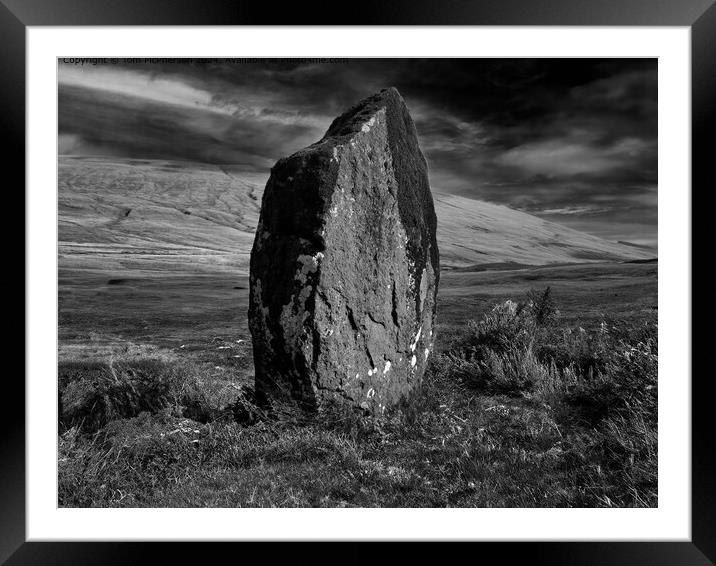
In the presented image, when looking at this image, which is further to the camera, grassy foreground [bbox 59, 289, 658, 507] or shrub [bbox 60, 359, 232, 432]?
shrub [bbox 60, 359, 232, 432]

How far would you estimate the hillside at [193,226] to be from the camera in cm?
3612

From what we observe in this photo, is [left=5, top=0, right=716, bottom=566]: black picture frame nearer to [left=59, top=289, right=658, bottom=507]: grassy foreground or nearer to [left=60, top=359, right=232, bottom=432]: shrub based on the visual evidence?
[left=59, top=289, right=658, bottom=507]: grassy foreground

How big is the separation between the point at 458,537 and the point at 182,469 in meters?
2.22

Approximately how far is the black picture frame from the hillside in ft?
81.2

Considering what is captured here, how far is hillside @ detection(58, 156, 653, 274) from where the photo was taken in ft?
119

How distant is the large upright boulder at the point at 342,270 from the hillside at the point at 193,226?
24674 millimetres

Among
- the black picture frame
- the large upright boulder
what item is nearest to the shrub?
the large upright boulder
